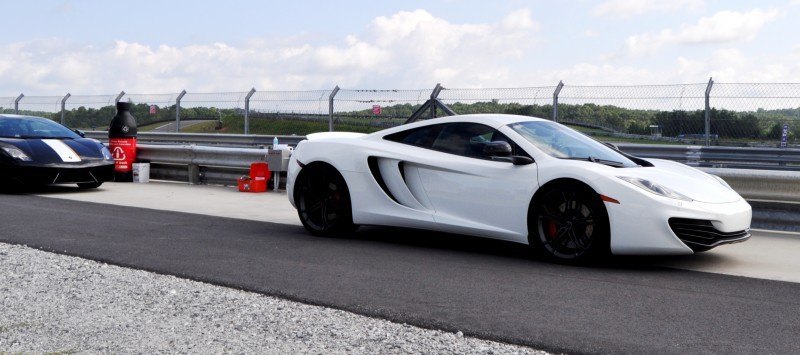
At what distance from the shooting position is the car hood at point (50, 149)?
12703 millimetres

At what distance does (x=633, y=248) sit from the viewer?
21.2ft

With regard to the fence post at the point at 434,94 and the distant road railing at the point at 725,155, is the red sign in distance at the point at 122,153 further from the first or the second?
the distant road railing at the point at 725,155

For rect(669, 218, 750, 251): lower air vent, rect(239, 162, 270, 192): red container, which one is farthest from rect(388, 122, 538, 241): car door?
rect(239, 162, 270, 192): red container

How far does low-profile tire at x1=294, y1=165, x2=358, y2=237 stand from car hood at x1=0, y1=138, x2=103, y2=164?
578 centimetres

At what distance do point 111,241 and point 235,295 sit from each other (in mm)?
2700

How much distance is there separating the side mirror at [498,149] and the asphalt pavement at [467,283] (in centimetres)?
82

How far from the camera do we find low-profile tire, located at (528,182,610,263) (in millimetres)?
6566

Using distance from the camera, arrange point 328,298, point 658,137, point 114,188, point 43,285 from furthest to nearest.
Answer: point 658,137, point 114,188, point 43,285, point 328,298

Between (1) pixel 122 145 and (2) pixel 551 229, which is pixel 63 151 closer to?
(1) pixel 122 145

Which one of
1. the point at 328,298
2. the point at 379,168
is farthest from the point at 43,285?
the point at 379,168

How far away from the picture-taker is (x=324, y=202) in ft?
→ 27.3

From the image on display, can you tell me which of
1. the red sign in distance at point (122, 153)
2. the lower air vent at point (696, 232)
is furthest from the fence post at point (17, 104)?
the lower air vent at point (696, 232)

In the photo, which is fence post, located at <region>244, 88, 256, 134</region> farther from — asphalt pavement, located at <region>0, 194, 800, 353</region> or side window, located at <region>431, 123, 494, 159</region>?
side window, located at <region>431, 123, 494, 159</region>

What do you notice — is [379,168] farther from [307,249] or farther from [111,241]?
[111,241]
